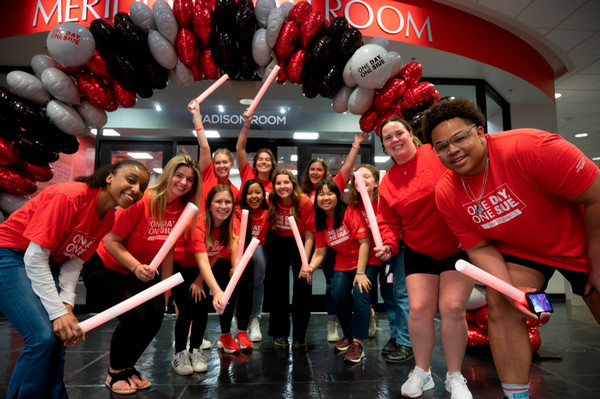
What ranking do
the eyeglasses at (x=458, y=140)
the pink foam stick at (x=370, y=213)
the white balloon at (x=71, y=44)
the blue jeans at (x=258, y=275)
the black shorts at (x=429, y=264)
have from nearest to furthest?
1. the eyeglasses at (x=458, y=140)
2. the pink foam stick at (x=370, y=213)
3. the black shorts at (x=429, y=264)
4. the white balloon at (x=71, y=44)
5. the blue jeans at (x=258, y=275)

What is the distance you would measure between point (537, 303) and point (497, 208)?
42cm

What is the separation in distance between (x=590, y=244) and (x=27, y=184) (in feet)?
13.9

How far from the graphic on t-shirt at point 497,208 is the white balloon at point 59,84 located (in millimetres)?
3368

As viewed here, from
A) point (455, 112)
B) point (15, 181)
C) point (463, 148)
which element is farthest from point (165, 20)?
point (463, 148)

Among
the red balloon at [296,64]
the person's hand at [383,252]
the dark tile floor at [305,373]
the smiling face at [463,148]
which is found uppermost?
the red balloon at [296,64]

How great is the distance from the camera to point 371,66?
308 cm

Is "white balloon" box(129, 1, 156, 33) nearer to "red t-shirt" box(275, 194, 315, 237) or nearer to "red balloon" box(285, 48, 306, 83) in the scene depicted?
"red balloon" box(285, 48, 306, 83)

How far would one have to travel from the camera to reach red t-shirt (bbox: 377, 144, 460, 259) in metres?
2.18

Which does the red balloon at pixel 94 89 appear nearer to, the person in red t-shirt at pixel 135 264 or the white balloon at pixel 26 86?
the white balloon at pixel 26 86

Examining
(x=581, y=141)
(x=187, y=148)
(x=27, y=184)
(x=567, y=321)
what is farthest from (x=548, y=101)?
(x=27, y=184)

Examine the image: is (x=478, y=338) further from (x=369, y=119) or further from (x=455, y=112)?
(x=455, y=112)

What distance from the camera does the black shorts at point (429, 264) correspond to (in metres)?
2.17

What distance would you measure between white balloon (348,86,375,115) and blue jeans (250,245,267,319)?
1588 mm

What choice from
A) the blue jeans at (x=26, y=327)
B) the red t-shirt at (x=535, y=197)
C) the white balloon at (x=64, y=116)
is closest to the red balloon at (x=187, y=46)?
the white balloon at (x=64, y=116)
